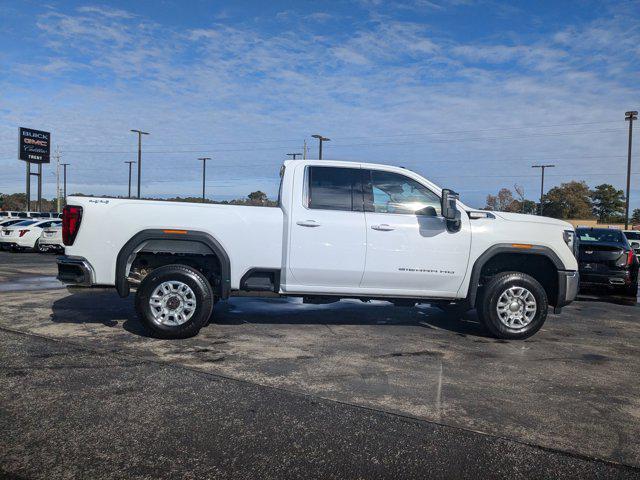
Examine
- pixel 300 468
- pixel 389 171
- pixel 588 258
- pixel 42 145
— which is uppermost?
pixel 42 145

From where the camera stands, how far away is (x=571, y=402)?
439 cm

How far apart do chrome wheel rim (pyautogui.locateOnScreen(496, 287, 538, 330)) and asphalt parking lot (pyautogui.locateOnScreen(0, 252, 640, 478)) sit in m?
0.29

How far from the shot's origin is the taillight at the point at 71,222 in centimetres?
604

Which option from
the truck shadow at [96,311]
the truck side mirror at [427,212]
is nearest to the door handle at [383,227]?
the truck side mirror at [427,212]

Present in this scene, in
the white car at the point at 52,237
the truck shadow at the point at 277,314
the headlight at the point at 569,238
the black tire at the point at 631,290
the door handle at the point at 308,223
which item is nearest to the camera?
the door handle at the point at 308,223

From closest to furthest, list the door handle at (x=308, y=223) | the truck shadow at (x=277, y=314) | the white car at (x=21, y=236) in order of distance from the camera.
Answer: the door handle at (x=308, y=223), the truck shadow at (x=277, y=314), the white car at (x=21, y=236)

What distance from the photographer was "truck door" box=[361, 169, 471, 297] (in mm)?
6426

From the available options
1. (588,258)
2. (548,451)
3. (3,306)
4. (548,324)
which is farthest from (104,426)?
(588,258)

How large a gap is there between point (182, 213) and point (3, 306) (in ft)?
12.9

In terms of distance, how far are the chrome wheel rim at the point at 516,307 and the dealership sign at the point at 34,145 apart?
189ft

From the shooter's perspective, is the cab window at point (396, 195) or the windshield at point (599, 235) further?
the windshield at point (599, 235)

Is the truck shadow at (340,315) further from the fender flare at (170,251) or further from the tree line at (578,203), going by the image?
the tree line at (578,203)

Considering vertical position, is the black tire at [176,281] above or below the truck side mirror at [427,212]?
below

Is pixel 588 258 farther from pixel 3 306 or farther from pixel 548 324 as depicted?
pixel 3 306
